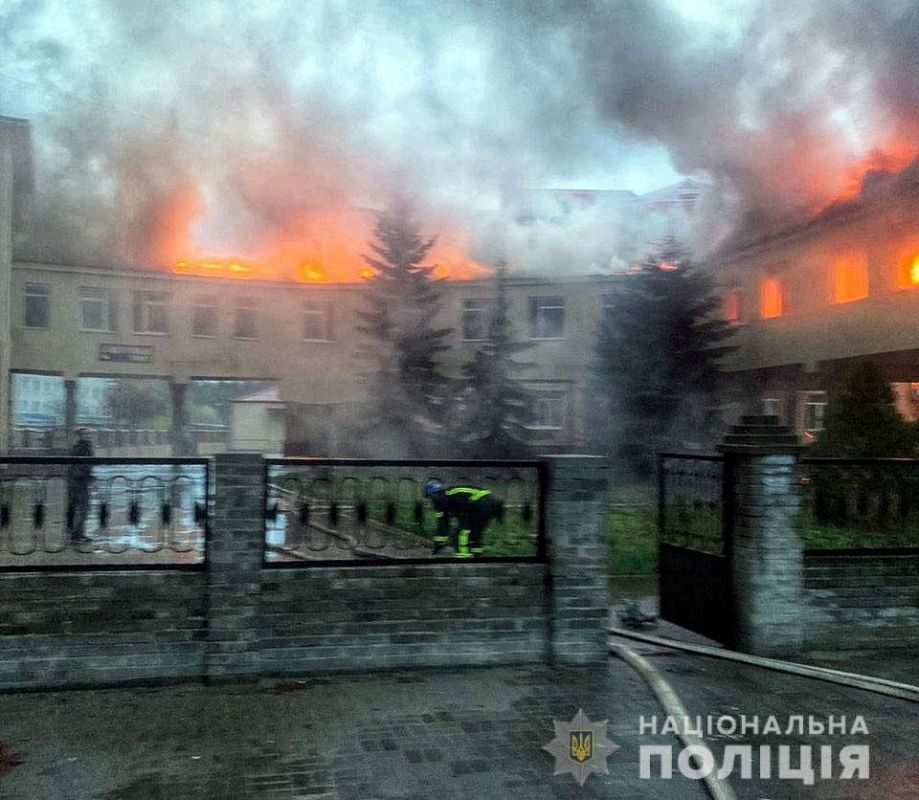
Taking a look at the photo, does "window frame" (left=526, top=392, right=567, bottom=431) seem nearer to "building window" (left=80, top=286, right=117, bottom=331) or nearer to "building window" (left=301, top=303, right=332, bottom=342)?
"building window" (left=301, top=303, right=332, bottom=342)

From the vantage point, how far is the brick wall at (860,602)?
16.7ft

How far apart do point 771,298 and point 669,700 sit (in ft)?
29.8

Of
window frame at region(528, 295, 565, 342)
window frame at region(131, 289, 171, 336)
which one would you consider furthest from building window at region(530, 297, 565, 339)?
window frame at region(131, 289, 171, 336)

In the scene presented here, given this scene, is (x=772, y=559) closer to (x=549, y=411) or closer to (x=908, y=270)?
(x=908, y=270)

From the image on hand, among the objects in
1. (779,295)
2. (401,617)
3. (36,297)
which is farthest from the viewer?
(36,297)

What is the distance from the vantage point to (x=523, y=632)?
4504 millimetres

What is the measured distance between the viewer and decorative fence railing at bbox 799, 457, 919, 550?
17.4ft

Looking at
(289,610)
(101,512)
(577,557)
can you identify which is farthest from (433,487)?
(101,512)

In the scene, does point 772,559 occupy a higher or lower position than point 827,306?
lower

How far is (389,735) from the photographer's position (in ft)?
11.3

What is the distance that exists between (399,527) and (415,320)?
8.36 meters

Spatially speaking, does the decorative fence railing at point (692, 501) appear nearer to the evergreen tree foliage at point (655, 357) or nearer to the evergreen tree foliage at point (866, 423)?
the evergreen tree foliage at point (866, 423)

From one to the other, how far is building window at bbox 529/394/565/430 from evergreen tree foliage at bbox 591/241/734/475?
0.62m

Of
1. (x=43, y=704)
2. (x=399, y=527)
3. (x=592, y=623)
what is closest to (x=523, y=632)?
(x=592, y=623)
